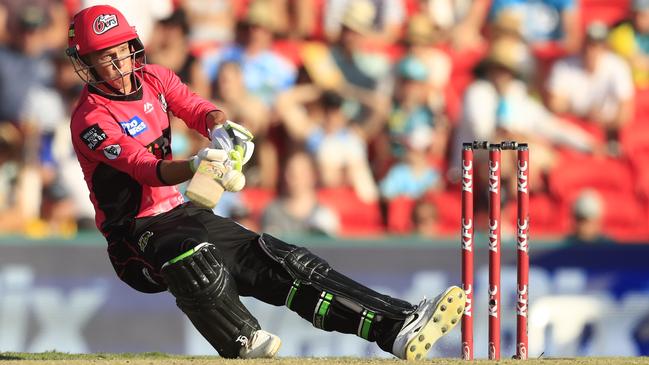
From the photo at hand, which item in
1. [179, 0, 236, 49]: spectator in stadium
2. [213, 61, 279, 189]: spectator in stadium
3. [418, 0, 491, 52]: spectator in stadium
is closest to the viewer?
[213, 61, 279, 189]: spectator in stadium

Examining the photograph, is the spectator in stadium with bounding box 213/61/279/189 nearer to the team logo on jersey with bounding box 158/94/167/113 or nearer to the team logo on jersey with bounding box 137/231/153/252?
the team logo on jersey with bounding box 158/94/167/113

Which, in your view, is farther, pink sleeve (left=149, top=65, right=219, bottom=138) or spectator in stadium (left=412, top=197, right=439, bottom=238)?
spectator in stadium (left=412, top=197, right=439, bottom=238)

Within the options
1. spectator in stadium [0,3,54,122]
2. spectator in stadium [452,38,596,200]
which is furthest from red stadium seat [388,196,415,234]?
spectator in stadium [0,3,54,122]

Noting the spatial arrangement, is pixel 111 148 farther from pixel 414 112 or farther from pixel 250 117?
pixel 414 112

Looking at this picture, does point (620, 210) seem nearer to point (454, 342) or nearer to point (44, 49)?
point (454, 342)

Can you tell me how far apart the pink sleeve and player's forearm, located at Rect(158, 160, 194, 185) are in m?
0.78

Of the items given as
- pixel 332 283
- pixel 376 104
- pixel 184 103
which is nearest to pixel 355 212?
pixel 376 104

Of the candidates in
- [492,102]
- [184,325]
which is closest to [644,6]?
[492,102]

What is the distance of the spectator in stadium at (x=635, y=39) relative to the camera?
1093 centimetres

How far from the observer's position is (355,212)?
33.0 feet

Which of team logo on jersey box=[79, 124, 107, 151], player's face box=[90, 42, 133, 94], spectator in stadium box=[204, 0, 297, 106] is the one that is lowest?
→ team logo on jersey box=[79, 124, 107, 151]

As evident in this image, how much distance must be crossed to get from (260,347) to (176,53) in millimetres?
4612

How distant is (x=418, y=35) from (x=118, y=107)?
4.80 meters

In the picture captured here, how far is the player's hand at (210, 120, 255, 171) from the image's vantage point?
19.5ft
